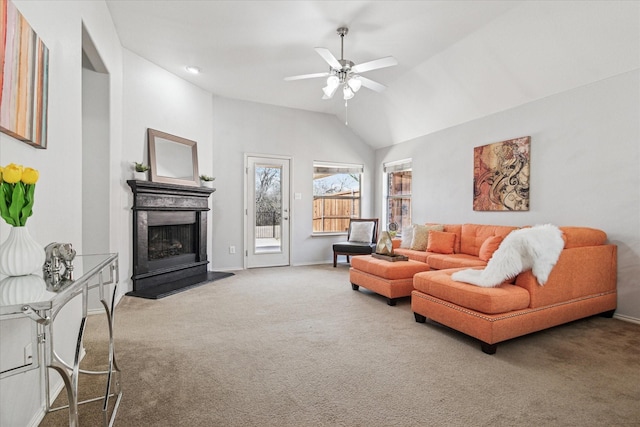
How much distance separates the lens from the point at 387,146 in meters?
6.52

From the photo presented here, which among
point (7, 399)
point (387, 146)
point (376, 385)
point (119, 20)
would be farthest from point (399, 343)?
point (387, 146)

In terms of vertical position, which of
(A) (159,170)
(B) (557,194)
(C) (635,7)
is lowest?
(B) (557,194)

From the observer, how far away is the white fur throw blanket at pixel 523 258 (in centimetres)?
249

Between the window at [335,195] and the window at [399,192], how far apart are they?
2.02 ft

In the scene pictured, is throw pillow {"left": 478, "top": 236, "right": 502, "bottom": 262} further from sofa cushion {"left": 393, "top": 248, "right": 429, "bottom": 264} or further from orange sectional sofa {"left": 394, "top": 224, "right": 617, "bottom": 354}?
orange sectional sofa {"left": 394, "top": 224, "right": 617, "bottom": 354}

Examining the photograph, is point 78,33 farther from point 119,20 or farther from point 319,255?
point 319,255

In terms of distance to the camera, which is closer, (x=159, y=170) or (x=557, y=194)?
(x=557, y=194)

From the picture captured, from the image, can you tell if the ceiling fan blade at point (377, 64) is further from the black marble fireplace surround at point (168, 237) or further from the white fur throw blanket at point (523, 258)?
the black marble fireplace surround at point (168, 237)

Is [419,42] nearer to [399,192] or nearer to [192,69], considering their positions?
[192,69]

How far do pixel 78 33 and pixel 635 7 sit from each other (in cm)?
427

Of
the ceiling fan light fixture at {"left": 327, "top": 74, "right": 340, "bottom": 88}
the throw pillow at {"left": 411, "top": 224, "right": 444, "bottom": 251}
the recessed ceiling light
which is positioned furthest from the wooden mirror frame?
the throw pillow at {"left": 411, "top": 224, "right": 444, "bottom": 251}

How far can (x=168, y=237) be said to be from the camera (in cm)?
469

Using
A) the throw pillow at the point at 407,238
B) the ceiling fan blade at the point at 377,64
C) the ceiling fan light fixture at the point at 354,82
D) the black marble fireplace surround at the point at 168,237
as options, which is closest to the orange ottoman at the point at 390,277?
the throw pillow at the point at 407,238

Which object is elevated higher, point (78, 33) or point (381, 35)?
point (381, 35)
